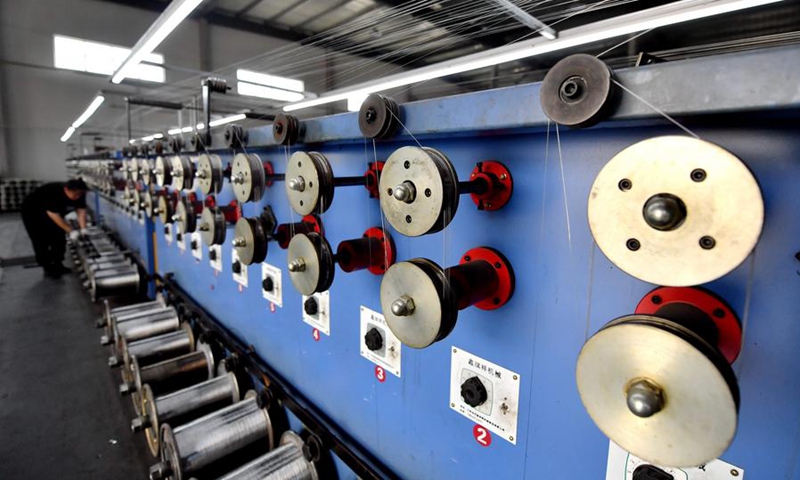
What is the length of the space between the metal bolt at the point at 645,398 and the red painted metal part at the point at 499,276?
0.31 m

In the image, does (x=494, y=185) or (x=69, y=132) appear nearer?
(x=494, y=185)

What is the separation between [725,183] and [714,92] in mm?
110

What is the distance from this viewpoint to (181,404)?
1.39 metres

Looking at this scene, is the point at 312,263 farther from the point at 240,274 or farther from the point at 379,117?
the point at 240,274

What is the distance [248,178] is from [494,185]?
2.33ft

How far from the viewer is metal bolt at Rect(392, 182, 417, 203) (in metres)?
0.58

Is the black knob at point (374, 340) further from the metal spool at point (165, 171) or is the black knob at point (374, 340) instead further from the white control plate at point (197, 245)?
the white control plate at point (197, 245)

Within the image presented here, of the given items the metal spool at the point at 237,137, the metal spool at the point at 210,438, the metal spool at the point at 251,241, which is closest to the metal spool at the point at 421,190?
the metal spool at the point at 251,241

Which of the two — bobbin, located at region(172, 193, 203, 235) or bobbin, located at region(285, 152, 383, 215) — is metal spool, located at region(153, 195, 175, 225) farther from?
bobbin, located at region(285, 152, 383, 215)

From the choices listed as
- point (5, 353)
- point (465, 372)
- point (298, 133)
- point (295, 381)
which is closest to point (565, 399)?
point (465, 372)

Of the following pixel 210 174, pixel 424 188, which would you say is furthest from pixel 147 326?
pixel 424 188

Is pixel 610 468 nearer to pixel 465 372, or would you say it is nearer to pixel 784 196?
pixel 465 372

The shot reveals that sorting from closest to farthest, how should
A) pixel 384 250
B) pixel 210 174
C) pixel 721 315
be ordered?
pixel 721 315
pixel 384 250
pixel 210 174

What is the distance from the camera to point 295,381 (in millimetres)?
1390
